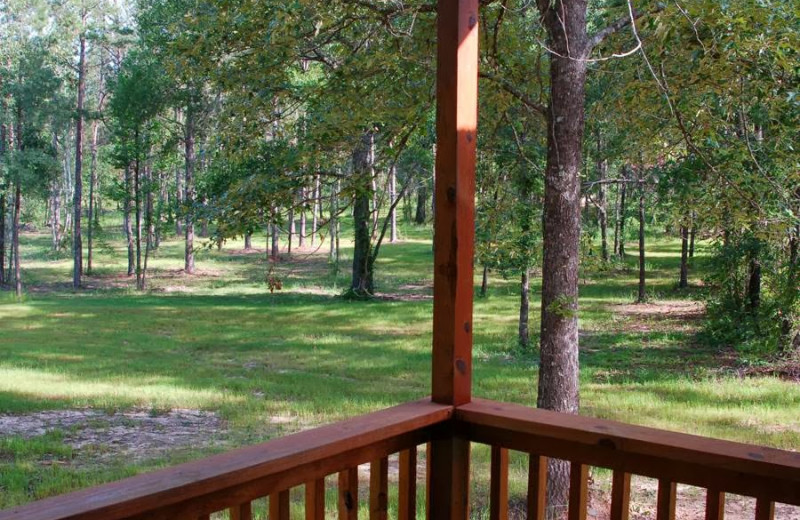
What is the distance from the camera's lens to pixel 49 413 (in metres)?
7.85

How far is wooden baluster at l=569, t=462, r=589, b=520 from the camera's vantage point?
1.81 meters

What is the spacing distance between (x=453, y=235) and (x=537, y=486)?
25.5 inches

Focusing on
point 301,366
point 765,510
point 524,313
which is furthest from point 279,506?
point 524,313

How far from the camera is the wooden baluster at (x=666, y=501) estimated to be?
1687 mm

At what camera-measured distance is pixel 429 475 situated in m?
2.08

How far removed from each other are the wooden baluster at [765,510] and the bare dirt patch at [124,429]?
5.56 m

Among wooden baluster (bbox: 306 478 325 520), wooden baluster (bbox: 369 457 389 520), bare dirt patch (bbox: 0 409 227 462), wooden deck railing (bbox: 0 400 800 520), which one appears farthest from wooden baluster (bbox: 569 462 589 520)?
bare dirt patch (bbox: 0 409 227 462)

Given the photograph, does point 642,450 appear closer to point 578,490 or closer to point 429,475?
point 578,490

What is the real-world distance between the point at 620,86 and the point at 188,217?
3266mm

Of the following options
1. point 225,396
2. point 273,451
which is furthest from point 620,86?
point 225,396

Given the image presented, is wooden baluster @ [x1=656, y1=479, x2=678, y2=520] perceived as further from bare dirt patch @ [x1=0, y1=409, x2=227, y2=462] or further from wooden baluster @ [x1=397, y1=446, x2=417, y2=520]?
bare dirt patch @ [x1=0, y1=409, x2=227, y2=462]

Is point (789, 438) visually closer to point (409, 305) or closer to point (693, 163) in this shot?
point (693, 163)

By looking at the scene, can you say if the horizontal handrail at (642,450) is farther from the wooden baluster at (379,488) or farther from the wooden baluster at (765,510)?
the wooden baluster at (379,488)

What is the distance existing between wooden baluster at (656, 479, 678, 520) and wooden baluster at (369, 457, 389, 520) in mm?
629
